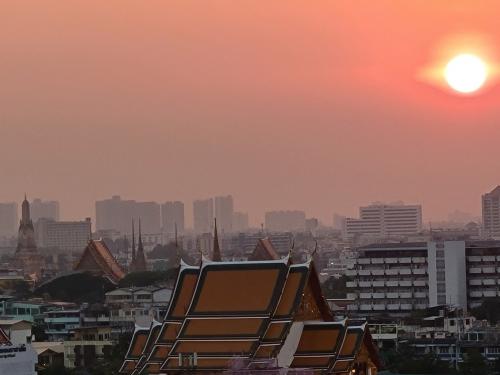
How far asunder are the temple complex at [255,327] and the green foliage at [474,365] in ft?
88.4

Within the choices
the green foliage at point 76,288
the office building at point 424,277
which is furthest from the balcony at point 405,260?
the green foliage at point 76,288

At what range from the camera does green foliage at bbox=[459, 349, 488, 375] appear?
69.8 metres

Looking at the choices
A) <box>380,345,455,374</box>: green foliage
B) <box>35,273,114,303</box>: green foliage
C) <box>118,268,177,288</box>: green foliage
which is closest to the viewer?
<box>380,345,455,374</box>: green foliage

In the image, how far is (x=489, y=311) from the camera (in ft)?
322

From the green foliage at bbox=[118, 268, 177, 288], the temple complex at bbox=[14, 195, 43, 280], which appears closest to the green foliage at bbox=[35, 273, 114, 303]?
the green foliage at bbox=[118, 268, 177, 288]

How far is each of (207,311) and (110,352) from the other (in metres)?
37.6

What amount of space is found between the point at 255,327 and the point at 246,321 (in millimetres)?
273

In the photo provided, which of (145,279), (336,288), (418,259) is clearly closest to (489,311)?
(418,259)

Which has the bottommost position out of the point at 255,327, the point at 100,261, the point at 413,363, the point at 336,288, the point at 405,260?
the point at 255,327

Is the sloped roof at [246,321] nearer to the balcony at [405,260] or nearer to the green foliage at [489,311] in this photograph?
the green foliage at [489,311]

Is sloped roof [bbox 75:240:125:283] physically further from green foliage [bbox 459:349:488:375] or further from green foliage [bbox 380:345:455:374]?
green foliage [bbox 459:349:488:375]

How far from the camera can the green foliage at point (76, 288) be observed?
12494cm

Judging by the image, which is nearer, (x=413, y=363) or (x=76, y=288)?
(x=413, y=363)

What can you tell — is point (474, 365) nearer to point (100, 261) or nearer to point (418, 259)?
point (418, 259)
